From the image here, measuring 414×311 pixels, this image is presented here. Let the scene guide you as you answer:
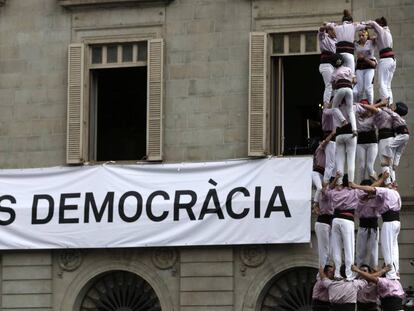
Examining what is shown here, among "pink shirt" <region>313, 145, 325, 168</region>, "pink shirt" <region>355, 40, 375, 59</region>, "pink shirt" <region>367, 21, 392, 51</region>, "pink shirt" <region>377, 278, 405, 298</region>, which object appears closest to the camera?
"pink shirt" <region>377, 278, 405, 298</region>

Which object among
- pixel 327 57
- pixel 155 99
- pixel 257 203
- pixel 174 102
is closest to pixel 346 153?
pixel 327 57

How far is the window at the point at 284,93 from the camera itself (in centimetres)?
4366

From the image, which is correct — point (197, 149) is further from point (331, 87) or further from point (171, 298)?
point (331, 87)

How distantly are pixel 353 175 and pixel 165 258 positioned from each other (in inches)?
418

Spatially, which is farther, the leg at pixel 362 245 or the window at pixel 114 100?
the window at pixel 114 100

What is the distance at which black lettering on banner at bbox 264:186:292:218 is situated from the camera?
42.9 meters

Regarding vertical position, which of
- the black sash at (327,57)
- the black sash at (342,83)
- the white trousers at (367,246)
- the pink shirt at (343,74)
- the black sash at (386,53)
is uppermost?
the black sash at (386,53)

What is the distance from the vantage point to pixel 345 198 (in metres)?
34.1

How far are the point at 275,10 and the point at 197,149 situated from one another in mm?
3909

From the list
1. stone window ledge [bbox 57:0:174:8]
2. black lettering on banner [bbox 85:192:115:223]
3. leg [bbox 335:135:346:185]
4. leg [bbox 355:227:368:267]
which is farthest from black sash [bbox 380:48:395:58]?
black lettering on banner [bbox 85:192:115:223]

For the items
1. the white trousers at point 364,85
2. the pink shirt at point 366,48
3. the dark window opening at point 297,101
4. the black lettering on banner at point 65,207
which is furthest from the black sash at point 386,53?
the black lettering on banner at point 65,207

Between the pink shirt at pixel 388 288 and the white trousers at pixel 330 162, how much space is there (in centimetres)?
231

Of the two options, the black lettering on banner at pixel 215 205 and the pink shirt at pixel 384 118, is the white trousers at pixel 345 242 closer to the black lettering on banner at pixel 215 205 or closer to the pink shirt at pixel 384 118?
the pink shirt at pixel 384 118

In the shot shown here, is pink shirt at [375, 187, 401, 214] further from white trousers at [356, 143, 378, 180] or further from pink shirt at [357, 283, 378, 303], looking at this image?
pink shirt at [357, 283, 378, 303]
